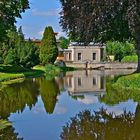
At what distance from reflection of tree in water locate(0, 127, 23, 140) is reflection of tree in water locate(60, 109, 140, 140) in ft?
4.59

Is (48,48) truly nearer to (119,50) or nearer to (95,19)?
(119,50)

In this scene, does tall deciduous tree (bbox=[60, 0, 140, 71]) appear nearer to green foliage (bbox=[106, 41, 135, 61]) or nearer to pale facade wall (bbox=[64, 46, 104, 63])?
pale facade wall (bbox=[64, 46, 104, 63])

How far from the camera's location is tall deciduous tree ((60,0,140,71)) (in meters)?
28.6

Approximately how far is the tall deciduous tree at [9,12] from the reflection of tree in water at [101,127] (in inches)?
995

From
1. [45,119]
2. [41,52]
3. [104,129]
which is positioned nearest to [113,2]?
[45,119]

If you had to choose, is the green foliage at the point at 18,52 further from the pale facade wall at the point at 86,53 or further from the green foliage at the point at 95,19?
the green foliage at the point at 95,19

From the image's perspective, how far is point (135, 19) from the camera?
2808 cm

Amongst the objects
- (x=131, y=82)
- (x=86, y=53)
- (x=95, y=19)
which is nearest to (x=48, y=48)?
(x=86, y=53)

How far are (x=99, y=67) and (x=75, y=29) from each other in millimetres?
49216

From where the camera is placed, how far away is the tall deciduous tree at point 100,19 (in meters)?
28.6

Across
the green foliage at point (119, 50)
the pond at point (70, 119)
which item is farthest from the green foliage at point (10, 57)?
the green foliage at point (119, 50)

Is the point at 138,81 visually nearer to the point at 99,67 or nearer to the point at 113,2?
the point at 113,2

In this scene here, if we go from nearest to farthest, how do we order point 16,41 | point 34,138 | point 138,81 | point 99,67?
point 34,138 < point 138,81 < point 16,41 < point 99,67

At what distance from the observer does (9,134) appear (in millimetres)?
13148
